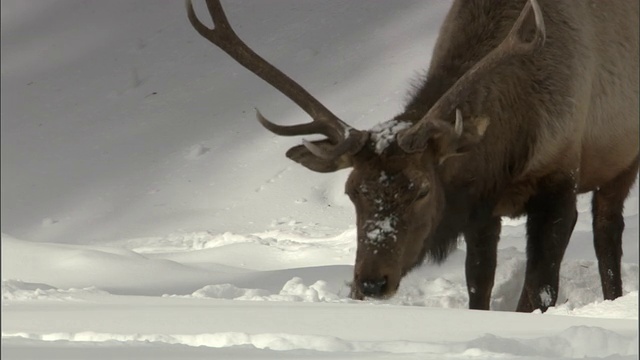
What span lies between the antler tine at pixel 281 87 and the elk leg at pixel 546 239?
107 cm

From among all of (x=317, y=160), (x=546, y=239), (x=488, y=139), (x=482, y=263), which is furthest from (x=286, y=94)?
(x=546, y=239)

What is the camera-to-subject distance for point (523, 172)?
6.40 metres

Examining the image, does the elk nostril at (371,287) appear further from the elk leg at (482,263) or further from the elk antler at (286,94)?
the elk leg at (482,263)

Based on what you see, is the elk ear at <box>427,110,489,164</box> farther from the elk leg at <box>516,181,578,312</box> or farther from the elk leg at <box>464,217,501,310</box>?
the elk leg at <box>464,217,501,310</box>

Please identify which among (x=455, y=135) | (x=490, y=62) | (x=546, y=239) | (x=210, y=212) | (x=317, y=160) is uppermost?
(x=490, y=62)

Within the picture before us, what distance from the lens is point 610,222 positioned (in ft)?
25.2

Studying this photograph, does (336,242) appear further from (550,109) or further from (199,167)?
(199,167)

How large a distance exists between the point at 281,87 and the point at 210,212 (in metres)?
5.29

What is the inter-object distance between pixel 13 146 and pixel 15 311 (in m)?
9.86

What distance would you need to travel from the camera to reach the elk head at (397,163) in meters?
5.60

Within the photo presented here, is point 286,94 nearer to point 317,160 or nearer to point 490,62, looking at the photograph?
point 317,160

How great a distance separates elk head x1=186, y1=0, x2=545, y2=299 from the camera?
18.4 feet

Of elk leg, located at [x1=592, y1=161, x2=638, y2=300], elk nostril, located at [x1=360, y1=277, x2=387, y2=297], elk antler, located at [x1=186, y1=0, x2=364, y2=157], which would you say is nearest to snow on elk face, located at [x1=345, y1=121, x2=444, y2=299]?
elk nostril, located at [x1=360, y1=277, x2=387, y2=297]

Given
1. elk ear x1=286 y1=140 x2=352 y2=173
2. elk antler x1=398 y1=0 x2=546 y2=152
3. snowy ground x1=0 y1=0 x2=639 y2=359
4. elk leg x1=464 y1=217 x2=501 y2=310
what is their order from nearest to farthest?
1. snowy ground x1=0 y1=0 x2=639 y2=359
2. elk ear x1=286 y1=140 x2=352 y2=173
3. elk antler x1=398 y1=0 x2=546 y2=152
4. elk leg x1=464 y1=217 x2=501 y2=310
